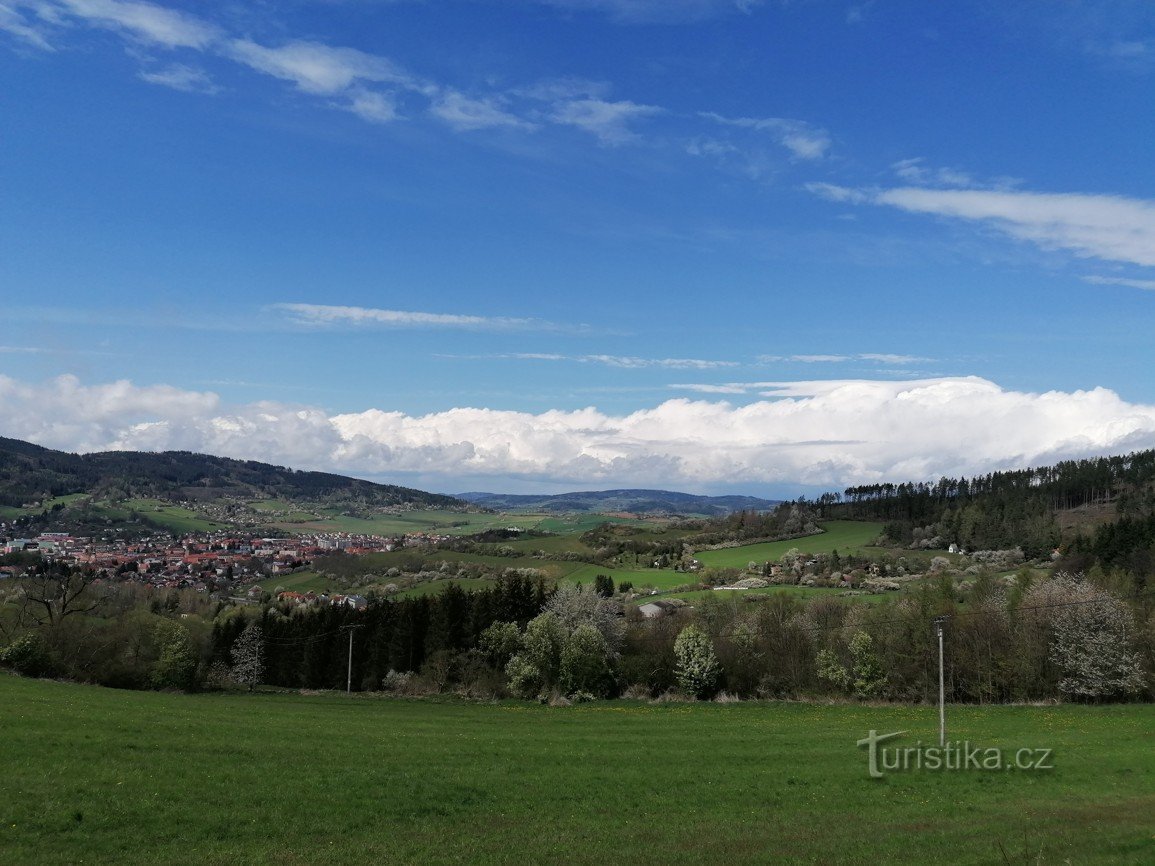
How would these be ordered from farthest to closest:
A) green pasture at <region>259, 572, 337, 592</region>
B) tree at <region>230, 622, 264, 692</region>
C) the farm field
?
green pasture at <region>259, 572, 337, 592</region>, the farm field, tree at <region>230, 622, 264, 692</region>

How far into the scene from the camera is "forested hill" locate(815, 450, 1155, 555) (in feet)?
447

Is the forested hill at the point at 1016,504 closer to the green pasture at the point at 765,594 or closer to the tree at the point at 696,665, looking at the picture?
the green pasture at the point at 765,594

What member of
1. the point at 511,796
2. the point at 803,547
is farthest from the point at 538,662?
the point at 803,547

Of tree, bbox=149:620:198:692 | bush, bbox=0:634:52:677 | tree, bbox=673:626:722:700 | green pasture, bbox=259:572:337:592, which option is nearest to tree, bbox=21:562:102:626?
bush, bbox=0:634:52:677

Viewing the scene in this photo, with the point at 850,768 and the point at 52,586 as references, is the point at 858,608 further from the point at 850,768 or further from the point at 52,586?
the point at 52,586

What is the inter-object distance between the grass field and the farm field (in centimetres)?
10035

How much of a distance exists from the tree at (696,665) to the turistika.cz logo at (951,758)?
101 ft

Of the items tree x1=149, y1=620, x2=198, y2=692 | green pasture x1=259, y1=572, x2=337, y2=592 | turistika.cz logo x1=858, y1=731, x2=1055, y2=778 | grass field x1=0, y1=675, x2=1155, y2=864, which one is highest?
grass field x1=0, y1=675, x2=1155, y2=864

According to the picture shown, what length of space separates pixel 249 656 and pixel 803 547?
97.9m

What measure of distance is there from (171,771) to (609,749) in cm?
1719

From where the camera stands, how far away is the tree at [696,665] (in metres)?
Answer: 64.5

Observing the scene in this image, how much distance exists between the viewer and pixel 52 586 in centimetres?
7162

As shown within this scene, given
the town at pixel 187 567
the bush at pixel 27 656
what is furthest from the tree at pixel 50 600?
the town at pixel 187 567

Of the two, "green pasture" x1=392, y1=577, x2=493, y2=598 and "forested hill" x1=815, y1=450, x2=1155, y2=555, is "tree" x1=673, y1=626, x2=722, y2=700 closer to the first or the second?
"green pasture" x1=392, y1=577, x2=493, y2=598
